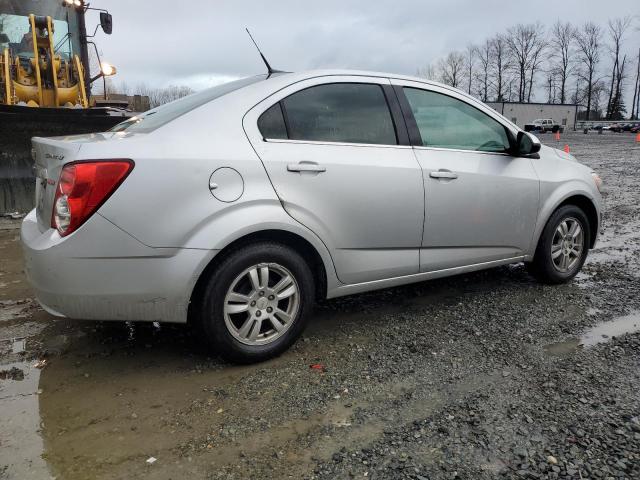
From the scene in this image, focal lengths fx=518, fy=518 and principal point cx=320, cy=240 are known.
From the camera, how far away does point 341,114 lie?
338cm

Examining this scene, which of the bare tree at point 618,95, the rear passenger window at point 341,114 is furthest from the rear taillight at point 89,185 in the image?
the bare tree at point 618,95

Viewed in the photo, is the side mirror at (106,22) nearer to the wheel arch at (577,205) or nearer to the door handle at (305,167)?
the door handle at (305,167)

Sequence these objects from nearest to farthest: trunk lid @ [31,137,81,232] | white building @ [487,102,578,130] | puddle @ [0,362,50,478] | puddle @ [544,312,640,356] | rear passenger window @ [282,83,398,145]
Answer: puddle @ [0,362,50,478], trunk lid @ [31,137,81,232], rear passenger window @ [282,83,398,145], puddle @ [544,312,640,356], white building @ [487,102,578,130]

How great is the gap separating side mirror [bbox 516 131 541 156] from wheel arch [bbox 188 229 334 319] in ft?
6.32

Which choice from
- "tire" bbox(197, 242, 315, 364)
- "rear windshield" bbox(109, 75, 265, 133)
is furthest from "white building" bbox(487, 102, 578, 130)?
"tire" bbox(197, 242, 315, 364)

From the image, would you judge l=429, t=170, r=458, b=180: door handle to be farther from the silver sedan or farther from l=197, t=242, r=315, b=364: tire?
l=197, t=242, r=315, b=364: tire

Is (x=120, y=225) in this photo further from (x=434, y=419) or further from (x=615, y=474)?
(x=615, y=474)

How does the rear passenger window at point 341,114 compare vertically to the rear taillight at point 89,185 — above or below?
above

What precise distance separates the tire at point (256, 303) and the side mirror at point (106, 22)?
755cm

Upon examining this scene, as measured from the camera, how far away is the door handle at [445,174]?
3559mm

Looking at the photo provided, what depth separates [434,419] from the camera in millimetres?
2553

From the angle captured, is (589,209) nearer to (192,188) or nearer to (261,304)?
(261,304)

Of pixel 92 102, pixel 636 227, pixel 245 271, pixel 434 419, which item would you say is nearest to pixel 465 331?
pixel 434 419

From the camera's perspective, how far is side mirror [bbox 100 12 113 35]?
28.6ft
